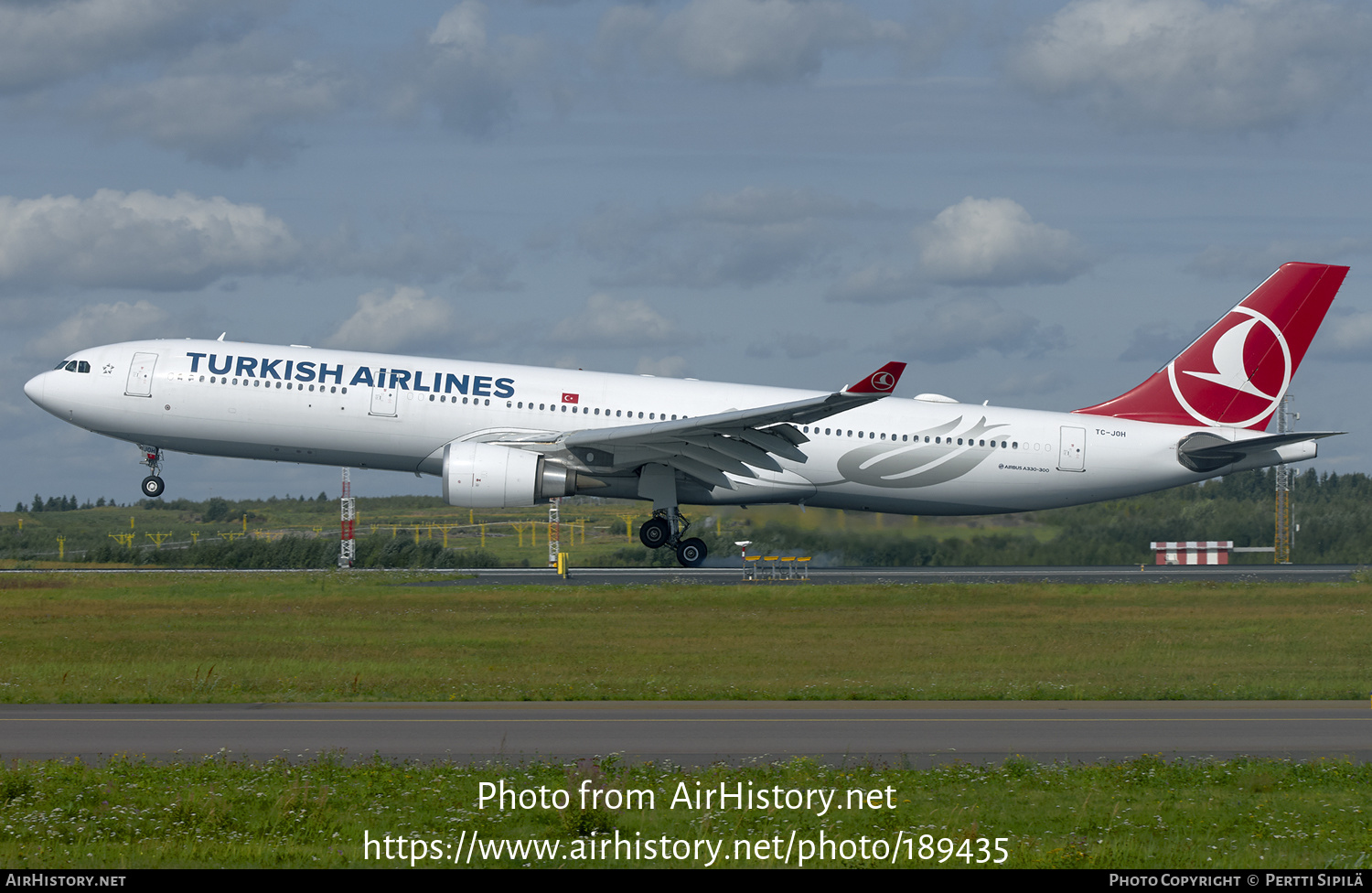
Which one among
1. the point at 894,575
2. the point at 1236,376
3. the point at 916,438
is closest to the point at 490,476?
the point at 916,438

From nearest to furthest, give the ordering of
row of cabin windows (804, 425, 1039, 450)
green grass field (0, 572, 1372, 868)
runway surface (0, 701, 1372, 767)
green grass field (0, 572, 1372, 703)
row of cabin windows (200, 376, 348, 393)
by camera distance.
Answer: green grass field (0, 572, 1372, 868), runway surface (0, 701, 1372, 767), green grass field (0, 572, 1372, 703), row of cabin windows (200, 376, 348, 393), row of cabin windows (804, 425, 1039, 450)

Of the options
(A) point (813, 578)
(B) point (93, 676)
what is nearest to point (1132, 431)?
(A) point (813, 578)

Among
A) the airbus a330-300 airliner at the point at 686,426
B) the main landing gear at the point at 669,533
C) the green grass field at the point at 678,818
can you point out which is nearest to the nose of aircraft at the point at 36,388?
the airbus a330-300 airliner at the point at 686,426

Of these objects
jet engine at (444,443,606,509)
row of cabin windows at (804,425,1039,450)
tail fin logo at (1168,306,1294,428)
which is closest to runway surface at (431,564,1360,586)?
jet engine at (444,443,606,509)

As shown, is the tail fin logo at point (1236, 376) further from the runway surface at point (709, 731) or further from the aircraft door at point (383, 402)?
the aircraft door at point (383, 402)

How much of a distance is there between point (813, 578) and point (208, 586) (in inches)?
636

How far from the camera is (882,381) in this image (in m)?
29.1

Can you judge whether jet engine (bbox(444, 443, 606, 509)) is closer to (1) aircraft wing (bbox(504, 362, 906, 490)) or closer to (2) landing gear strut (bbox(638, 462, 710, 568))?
(1) aircraft wing (bbox(504, 362, 906, 490))

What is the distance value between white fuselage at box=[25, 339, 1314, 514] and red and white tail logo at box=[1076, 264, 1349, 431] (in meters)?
0.75

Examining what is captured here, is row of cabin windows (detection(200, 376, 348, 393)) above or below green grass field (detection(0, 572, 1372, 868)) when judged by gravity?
above

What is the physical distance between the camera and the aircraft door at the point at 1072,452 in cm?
3684

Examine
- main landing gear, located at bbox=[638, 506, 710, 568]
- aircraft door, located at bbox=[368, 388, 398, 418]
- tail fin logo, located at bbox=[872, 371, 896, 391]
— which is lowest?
main landing gear, located at bbox=[638, 506, 710, 568]

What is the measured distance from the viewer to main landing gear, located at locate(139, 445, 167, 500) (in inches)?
1367

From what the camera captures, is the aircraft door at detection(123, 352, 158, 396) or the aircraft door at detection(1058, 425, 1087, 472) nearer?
the aircraft door at detection(123, 352, 158, 396)
